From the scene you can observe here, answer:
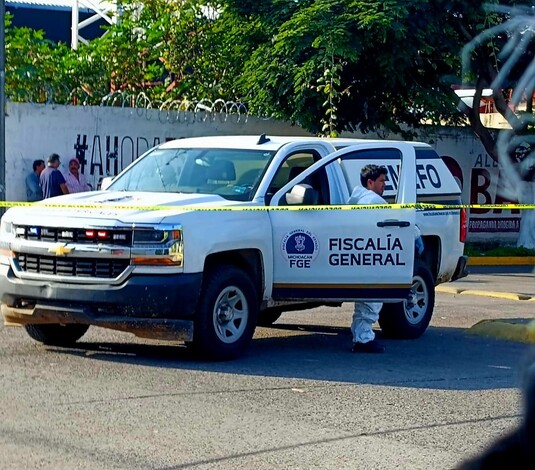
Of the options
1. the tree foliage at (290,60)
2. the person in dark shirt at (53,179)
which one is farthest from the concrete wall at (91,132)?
the person in dark shirt at (53,179)

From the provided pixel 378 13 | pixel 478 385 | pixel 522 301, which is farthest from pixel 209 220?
pixel 378 13

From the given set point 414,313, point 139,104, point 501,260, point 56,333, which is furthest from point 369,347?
point 139,104

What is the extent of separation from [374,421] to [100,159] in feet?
49.0

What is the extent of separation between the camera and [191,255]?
928 cm

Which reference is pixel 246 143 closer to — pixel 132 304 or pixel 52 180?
pixel 132 304

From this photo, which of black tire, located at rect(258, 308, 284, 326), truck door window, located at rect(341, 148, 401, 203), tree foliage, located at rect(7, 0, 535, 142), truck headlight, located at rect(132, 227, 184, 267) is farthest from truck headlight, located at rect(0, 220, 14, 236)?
tree foliage, located at rect(7, 0, 535, 142)

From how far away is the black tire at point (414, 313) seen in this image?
11438 mm

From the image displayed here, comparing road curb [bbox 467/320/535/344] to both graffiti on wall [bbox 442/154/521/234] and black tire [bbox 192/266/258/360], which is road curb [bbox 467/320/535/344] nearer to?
black tire [bbox 192/266/258/360]

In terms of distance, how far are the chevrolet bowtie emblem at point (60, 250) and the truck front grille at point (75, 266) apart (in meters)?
0.07

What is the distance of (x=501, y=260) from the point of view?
22812mm

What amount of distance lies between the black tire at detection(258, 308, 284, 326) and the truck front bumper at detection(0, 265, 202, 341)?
8.28ft

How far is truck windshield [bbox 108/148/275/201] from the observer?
10406mm

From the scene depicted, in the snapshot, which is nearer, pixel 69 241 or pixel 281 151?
pixel 69 241

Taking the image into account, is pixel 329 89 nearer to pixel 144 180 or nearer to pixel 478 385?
pixel 144 180
